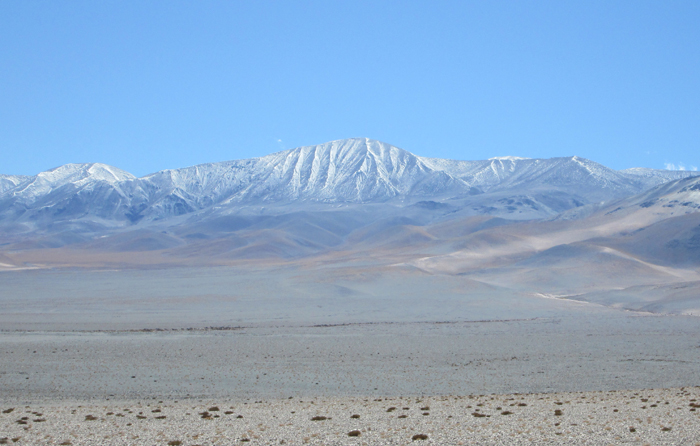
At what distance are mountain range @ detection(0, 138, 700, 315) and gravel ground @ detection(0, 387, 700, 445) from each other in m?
26.3

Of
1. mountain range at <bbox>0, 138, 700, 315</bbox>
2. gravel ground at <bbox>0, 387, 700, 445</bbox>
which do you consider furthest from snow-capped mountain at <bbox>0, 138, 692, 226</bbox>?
gravel ground at <bbox>0, 387, 700, 445</bbox>

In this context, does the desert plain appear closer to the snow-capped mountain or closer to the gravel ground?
the gravel ground

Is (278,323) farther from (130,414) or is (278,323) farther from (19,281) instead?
(19,281)

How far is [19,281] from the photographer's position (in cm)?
5962

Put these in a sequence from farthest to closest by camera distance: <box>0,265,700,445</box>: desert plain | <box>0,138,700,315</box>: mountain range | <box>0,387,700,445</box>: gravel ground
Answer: <box>0,138,700,315</box>: mountain range
<box>0,265,700,445</box>: desert plain
<box>0,387,700,445</box>: gravel ground

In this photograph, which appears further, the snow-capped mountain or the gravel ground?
the snow-capped mountain

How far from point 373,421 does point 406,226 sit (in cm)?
10744

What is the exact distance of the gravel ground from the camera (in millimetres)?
10289

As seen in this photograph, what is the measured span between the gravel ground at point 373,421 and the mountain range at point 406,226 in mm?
26282

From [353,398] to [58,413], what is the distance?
22.8 ft

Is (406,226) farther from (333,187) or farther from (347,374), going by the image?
(347,374)

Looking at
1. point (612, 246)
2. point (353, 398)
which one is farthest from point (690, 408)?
point (612, 246)

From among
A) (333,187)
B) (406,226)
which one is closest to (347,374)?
(406,226)

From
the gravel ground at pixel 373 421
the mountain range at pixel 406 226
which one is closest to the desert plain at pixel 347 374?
the gravel ground at pixel 373 421
